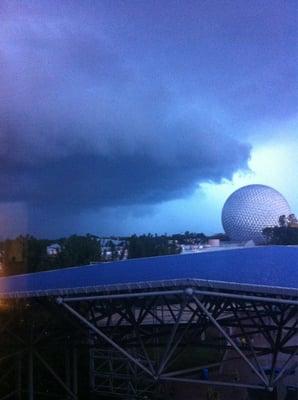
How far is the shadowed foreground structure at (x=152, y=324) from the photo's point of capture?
7.24 metres

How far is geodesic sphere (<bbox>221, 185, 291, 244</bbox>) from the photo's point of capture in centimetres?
4709

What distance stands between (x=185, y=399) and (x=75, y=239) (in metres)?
15.9

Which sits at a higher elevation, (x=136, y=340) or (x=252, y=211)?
(x=252, y=211)

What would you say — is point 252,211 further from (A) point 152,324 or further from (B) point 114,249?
(A) point 152,324

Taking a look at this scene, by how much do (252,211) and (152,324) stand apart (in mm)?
35852

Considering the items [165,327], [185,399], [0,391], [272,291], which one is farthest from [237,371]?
[272,291]

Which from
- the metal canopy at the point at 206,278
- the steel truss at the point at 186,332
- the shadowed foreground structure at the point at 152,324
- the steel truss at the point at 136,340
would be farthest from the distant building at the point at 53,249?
the metal canopy at the point at 206,278

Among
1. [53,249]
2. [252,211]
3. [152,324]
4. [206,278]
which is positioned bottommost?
[152,324]

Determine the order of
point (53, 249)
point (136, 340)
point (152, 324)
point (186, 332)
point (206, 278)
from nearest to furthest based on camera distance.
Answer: point (206, 278) < point (186, 332) < point (136, 340) < point (152, 324) < point (53, 249)

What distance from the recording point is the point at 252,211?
4734 centimetres

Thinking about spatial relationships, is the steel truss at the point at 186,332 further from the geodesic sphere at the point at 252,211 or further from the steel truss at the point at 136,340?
the geodesic sphere at the point at 252,211

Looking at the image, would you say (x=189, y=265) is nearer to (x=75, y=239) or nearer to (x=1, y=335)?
(x=1, y=335)

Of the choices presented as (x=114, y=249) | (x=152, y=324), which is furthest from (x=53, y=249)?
(x=152, y=324)

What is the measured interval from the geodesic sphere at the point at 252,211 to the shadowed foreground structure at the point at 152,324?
30.6 m
